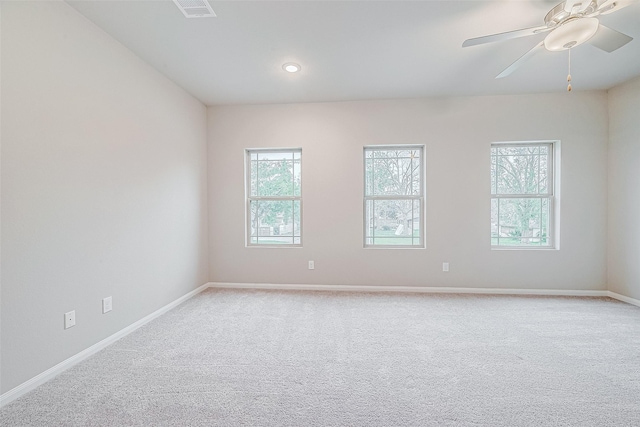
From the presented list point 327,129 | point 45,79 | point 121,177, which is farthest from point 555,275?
point 45,79

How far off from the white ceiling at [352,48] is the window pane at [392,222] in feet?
4.68

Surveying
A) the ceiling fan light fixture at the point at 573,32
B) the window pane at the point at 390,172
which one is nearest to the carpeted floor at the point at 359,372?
the window pane at the point at 390,172

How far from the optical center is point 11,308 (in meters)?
1.57

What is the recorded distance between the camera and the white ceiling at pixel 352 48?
76.4 inches

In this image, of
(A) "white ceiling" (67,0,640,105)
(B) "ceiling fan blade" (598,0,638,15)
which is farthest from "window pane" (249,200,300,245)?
(B) "ceiling fan blade" (598,0,638,15)

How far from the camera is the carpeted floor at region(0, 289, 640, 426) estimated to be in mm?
1439

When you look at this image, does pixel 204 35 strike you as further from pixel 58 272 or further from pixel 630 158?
pixel 630 158

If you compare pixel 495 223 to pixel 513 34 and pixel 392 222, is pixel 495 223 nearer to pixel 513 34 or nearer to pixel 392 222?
pixel 392 222

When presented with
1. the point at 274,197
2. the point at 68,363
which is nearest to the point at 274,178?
the point at 274,197

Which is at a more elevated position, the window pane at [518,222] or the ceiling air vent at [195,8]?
the ceiling air vent at [195,8]

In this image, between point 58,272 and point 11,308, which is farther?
point 58,272

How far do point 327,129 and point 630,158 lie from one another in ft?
11.7

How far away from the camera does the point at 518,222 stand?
362 centimetres

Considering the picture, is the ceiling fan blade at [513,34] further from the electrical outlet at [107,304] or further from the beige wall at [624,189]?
the electrical outlet at [107,304]
